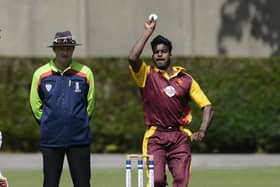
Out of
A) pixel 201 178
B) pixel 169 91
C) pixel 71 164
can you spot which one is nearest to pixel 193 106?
pixel 201 178

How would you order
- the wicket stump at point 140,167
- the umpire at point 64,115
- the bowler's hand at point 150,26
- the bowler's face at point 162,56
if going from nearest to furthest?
the wicket stump at point 140,167 < the umpire at point 64,115 < the bowler's hand at point 150,26 < the bowler's face at point 162,56

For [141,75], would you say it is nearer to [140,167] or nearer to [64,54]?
[64,54]

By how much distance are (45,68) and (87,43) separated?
1366 cm

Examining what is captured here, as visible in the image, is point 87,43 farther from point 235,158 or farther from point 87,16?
point 235,158

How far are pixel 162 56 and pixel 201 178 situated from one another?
5.96 meters

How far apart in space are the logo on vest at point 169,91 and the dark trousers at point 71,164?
1039 mm

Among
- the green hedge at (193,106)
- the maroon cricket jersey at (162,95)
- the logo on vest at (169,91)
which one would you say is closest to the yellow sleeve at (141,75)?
the maroon cricket jersey at (162,95)

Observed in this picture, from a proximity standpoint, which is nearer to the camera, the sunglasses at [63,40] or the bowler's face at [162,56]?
the sunglasses at [63,40]

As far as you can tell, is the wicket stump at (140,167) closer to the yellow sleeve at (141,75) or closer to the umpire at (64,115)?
the umpire at (64,115)

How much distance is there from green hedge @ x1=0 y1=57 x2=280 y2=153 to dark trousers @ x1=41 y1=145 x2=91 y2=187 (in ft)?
33.9

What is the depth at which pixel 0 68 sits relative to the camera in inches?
856

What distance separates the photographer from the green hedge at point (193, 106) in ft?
70.3

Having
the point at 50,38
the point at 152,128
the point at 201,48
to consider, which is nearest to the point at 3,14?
the point at 50,38

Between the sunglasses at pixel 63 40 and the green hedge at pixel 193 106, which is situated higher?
the sunglasses at pixel 63 40
